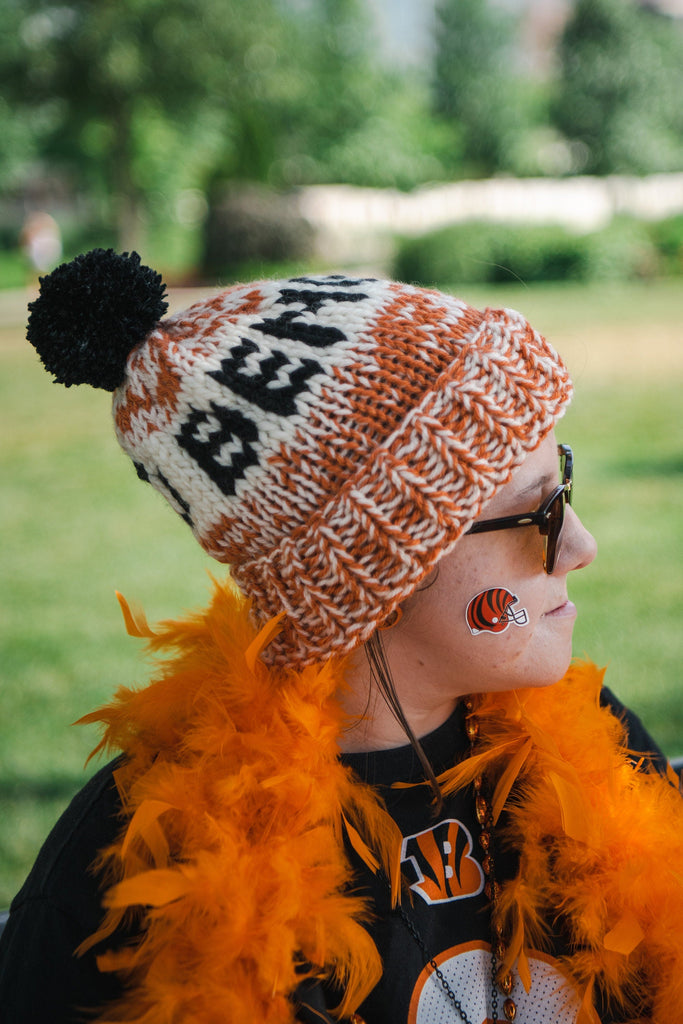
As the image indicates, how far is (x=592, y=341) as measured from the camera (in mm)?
12992

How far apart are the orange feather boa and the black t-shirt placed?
40mm

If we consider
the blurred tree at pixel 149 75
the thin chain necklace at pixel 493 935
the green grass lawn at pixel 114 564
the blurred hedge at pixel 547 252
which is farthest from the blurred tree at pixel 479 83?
the thin chain necklace at pixel 493 935

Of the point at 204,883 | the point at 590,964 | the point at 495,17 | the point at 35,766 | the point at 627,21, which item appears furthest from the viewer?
the point at 495,17

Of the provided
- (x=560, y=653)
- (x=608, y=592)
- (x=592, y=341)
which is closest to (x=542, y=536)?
(x=560, y=653)

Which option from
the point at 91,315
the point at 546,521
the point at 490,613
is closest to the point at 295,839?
the point at 490,613

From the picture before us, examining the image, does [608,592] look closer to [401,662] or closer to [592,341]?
[401,662]

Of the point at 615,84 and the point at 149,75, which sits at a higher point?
the point at 149,75

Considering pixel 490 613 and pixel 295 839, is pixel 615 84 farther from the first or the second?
pixel 295 839

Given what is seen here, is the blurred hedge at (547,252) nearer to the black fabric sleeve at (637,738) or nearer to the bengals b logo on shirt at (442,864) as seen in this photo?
the black fabric sleeve at (637,738)

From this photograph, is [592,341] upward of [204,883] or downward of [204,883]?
downward

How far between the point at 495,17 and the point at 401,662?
159 feet

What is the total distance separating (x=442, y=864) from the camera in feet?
5.25

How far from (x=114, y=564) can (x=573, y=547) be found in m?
5.12

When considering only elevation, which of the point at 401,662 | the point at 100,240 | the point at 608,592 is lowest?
the point at 100,240
